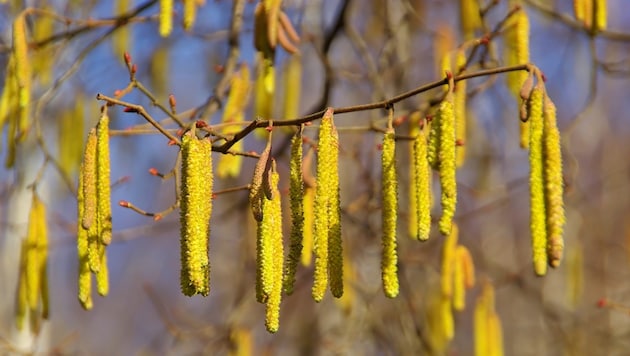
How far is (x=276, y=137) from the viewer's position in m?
4.88

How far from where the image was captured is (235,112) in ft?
7.18

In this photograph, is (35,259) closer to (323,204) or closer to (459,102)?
(323,204)

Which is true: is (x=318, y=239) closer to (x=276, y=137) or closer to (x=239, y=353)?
(x=239, y=353)

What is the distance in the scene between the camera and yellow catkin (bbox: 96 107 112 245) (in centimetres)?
139

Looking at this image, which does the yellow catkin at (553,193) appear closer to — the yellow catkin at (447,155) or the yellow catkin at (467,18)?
the yellow catkin at (447,155)

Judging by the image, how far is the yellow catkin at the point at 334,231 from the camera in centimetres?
124

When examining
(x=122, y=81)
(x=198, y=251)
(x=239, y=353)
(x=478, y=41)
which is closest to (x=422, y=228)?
(x=198, y=251)

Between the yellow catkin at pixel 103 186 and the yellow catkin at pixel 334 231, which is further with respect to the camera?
the yellow catkin at pixel 103 186

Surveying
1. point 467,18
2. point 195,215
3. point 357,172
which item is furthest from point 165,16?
point 357,172

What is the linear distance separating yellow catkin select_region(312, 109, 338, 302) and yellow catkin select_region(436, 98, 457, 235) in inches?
6.9

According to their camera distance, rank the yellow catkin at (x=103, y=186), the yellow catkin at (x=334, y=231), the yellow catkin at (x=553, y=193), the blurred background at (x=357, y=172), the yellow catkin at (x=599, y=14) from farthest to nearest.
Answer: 1. the blurred background at (x=357, y=172)
2. the yellow catkin at (x=599, y=14)
3. the yellow catkin at (x=103, y=186)
4. the yellow catkin at (x=334, y=231)
5. the yellow catkin at (x=553, y=193)

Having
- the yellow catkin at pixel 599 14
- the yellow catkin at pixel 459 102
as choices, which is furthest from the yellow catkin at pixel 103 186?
the yellow catkin at pixel 599 14

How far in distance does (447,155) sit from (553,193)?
0.20 m

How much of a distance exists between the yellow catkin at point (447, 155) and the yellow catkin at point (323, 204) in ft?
0.58
